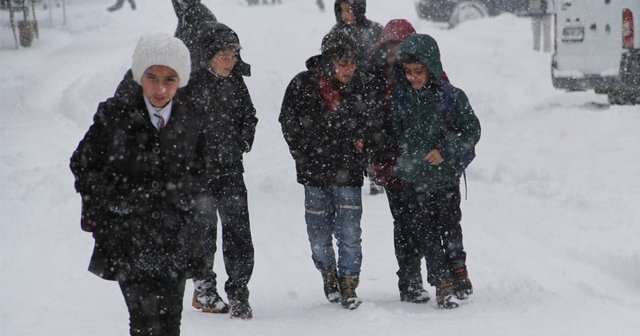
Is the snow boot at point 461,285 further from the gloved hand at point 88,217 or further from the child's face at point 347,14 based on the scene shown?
the child's face at point 347,14

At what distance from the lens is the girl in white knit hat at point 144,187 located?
4.34 m

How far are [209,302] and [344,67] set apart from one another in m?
1.77

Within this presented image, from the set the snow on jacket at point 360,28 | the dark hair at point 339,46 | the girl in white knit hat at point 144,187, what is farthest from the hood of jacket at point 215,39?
the snow on jacket at point 360,28

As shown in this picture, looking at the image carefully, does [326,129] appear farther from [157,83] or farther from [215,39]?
[157,83]

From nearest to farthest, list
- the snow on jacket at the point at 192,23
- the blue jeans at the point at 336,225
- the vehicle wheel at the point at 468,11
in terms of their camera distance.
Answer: the blue jeans at the point at 336,225 < the snow on jacket at the point at 192,23 < the vehicle wheel at the point at 468,11

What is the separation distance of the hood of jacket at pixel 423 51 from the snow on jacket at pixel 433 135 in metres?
0.02

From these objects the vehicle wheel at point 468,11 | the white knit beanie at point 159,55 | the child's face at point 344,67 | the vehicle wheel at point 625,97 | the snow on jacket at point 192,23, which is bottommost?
the vehicle wheel at point 468,11

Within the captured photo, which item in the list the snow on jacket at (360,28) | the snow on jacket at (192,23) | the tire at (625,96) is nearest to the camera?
the snow on jacket at (192,23)

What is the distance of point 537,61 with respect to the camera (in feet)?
69.8

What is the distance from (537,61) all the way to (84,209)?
17.9m

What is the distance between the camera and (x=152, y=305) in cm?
445

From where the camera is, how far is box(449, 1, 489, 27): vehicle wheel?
27.1 meters

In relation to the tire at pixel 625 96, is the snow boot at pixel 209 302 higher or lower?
higher

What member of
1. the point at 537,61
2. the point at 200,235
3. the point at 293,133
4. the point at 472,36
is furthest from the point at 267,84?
the point at 200,235
